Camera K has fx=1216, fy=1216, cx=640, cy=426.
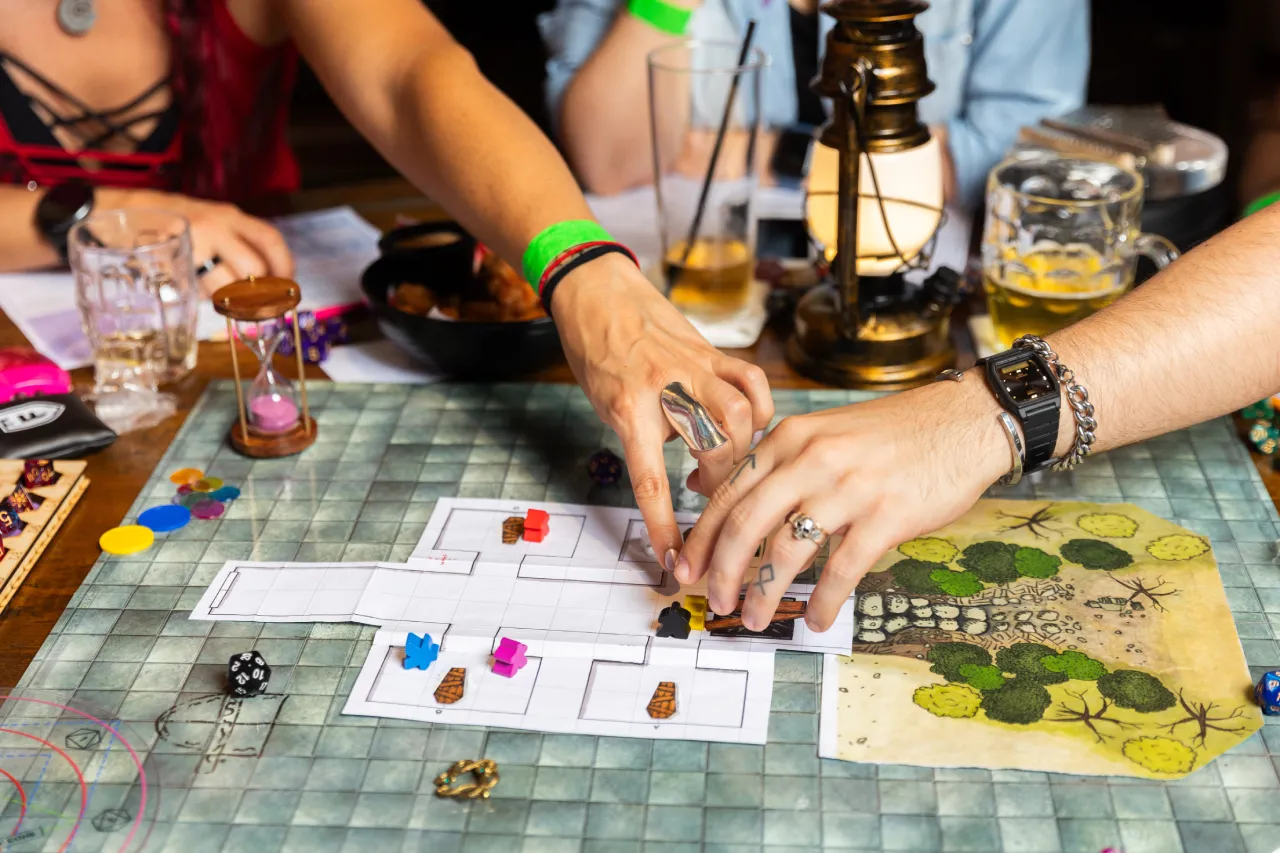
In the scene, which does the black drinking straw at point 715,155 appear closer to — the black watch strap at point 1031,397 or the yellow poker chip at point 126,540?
the black watch strap at point 1031,397

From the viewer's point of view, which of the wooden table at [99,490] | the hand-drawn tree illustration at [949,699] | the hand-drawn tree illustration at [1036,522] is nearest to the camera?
the hand-drawn tree illustration at [949,699]

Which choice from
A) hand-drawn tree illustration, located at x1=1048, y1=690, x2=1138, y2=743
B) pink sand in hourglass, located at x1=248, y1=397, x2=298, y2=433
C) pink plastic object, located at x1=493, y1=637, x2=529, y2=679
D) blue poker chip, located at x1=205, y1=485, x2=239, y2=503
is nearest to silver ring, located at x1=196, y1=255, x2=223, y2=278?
pink sand in hourglass, located at x1=248, y1=397, x2=298, y2=433

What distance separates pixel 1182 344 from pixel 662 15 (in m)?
1.07

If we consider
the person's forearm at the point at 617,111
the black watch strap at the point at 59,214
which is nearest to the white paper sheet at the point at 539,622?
the black watch strap at the point at 59,214

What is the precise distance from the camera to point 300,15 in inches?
63.9

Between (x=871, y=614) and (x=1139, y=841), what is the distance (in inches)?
11.0

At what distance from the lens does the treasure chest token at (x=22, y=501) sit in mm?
1118

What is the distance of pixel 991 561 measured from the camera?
3.50 ft

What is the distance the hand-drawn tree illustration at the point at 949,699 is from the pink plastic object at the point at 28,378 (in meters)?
0.97

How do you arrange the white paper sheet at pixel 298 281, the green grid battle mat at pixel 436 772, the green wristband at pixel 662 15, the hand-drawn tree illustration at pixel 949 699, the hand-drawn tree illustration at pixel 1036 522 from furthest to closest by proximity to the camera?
1. the green wristband at pixel 662 15
2. the white paper sheet at pixel 298 281
3. the hand-drawn tree illustration at pixel 1036 522
4. the hand-drawn tree illustration at pixel 949 699
5. the green grid battle mat at pixel 436 772

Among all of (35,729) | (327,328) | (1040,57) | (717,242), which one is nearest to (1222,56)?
(1040,57)

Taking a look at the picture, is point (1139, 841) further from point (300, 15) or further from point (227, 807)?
point (300, 15)

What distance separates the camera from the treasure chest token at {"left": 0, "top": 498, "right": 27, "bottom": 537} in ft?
3.57

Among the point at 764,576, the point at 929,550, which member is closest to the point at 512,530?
the point at 764,576
